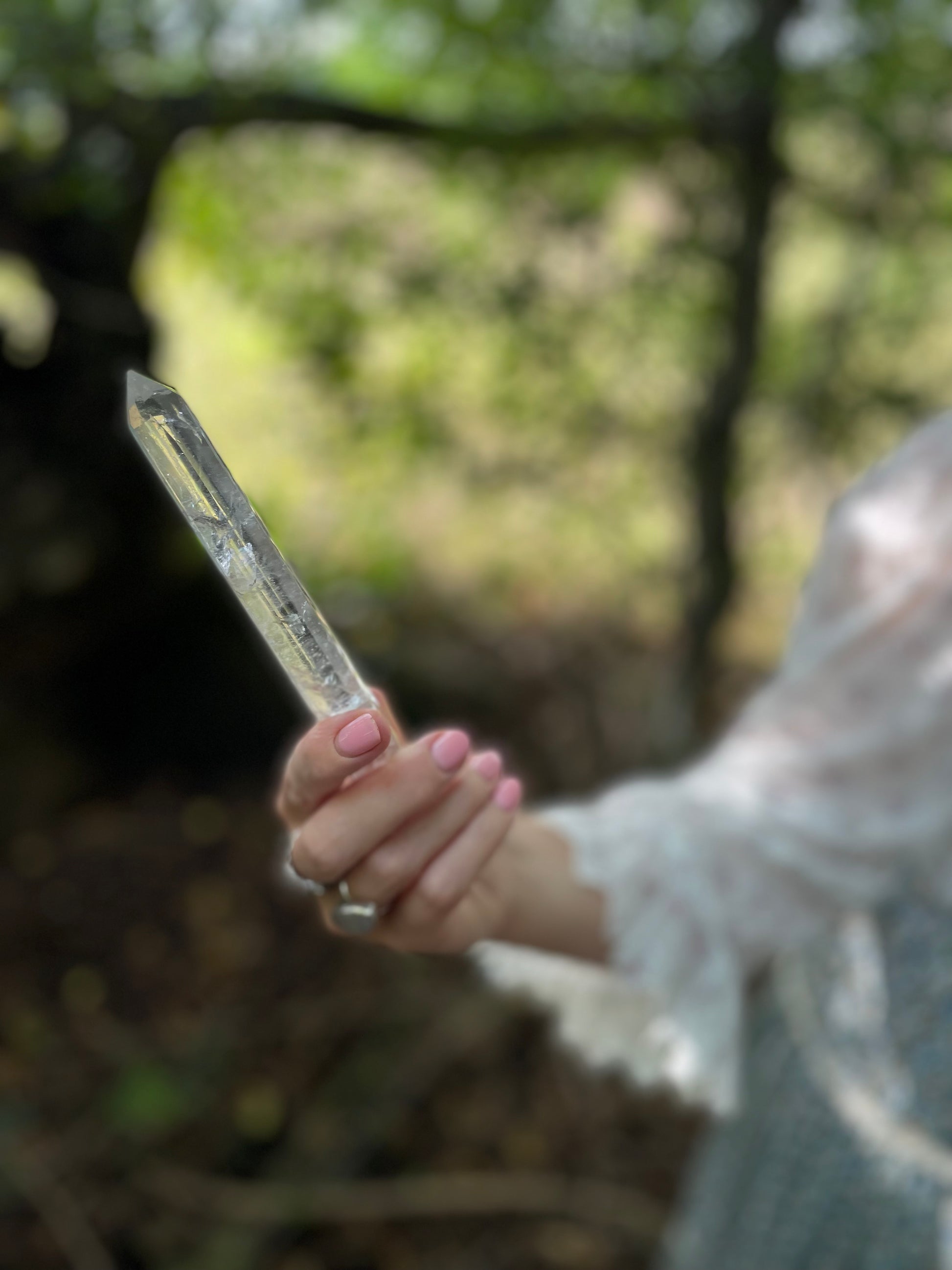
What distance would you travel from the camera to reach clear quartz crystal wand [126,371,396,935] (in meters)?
0.53

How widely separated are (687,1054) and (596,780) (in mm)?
1930

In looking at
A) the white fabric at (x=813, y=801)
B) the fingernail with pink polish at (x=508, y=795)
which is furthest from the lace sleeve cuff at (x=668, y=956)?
the fingernail with pink polish at (x=508, y=795)

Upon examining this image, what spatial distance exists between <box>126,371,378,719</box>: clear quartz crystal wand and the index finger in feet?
0.08

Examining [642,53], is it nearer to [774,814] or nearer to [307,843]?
[774,814]

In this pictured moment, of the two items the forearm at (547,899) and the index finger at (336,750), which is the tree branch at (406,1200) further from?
the index finger at (336,750)

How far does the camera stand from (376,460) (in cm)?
267

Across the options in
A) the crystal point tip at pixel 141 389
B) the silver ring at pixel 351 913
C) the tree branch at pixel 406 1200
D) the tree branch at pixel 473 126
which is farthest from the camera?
the tree branch at pixel 406 1200

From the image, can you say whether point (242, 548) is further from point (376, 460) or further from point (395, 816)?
point (376, 460)

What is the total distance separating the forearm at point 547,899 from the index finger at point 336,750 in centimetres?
27

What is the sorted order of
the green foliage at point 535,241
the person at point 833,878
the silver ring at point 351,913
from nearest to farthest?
the silver ring at point 351,913, the person at point 833,878, the green foliage at point 535,241

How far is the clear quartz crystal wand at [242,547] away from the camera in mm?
531

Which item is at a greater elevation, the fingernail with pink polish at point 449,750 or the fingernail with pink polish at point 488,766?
the fingernail with pink polish at point 449,750

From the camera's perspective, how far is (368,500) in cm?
276

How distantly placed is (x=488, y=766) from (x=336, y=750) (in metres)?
0.13
